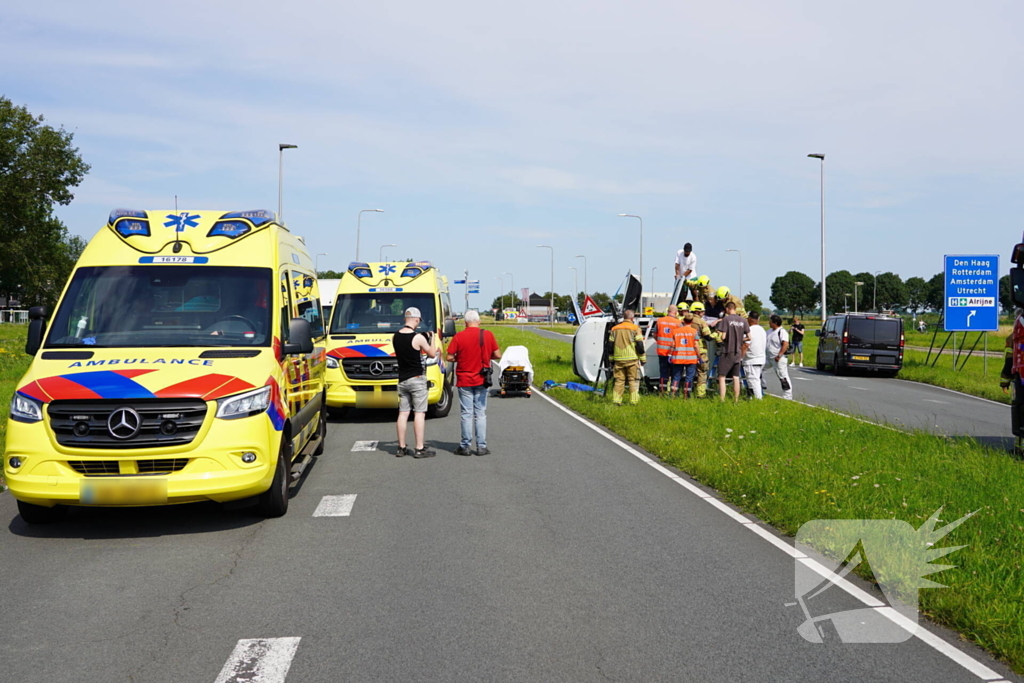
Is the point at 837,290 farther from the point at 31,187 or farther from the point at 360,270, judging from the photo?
the point at 360,270

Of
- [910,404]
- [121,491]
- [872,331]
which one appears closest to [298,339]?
[121,491]

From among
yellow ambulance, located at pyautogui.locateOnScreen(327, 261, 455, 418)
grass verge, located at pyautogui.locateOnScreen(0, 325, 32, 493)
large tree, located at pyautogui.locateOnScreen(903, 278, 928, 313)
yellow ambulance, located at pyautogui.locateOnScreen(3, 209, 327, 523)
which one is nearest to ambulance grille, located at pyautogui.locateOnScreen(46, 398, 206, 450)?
yellow ambulance, located at pyautogui.locateOnScreen(3, 209, 327, 523)

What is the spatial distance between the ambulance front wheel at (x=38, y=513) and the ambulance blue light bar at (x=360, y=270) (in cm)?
929

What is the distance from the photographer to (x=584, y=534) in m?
7.13

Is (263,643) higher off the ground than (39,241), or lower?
lower

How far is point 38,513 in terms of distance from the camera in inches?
286

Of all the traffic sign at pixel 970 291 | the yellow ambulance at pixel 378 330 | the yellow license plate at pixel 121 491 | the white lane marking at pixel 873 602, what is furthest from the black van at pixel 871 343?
the yellow license plate at pixel 121 491

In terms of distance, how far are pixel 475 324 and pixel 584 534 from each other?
4817 millimetres

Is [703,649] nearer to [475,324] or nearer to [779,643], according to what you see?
[779,643]

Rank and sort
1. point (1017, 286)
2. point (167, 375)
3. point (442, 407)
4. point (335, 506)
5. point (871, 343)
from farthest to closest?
point (871, 343)
point (442, 407)
point (1017, 286)
point (335, 506)
point (167, 375)

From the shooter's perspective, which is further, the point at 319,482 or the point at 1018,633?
the point at 319,482

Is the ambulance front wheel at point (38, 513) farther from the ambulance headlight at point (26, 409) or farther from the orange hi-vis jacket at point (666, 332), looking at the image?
the orange hi-vis jacket at point (666, 332)

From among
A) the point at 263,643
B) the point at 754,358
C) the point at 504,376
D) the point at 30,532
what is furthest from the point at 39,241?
the point at 263,643

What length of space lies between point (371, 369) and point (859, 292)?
157 metres
